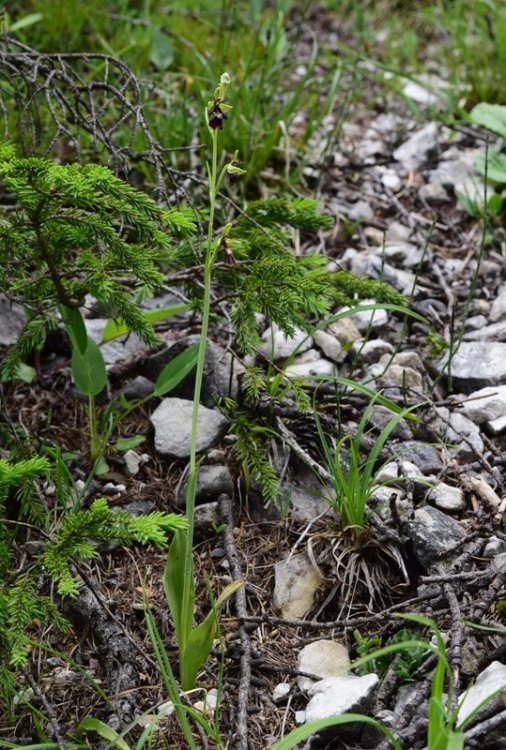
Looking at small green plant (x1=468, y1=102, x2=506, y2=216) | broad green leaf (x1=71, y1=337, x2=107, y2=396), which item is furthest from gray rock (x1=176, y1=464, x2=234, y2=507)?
small green plant (x1=468, y1=102, x2=506, y2=216)

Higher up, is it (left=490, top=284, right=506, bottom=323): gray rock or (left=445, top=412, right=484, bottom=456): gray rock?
(left=490, top=284, right=506, bottom=323): gray rock

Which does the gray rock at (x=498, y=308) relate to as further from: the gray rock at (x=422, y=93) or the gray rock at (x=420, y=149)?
the gray rock at (x=422, y=93)

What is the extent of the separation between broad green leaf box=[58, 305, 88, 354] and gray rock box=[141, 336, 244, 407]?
1.32 ft

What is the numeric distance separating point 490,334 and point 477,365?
0.81 feet

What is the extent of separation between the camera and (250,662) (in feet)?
6.47

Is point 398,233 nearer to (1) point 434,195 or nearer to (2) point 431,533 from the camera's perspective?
(1) point 434,195

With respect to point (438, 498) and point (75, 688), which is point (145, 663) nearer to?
point (75, 688)

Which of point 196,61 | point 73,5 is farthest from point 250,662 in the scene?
point 73,5

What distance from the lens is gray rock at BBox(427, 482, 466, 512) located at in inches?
90.5

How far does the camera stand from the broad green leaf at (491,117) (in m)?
3.55

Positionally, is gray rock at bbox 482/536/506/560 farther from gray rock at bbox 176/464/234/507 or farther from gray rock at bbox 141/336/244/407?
gray rock at bbox 141/336/244/407

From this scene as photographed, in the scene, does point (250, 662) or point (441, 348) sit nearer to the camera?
point (250, 662)

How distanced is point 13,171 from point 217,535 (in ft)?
3.79

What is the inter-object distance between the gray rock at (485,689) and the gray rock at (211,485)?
933mm
